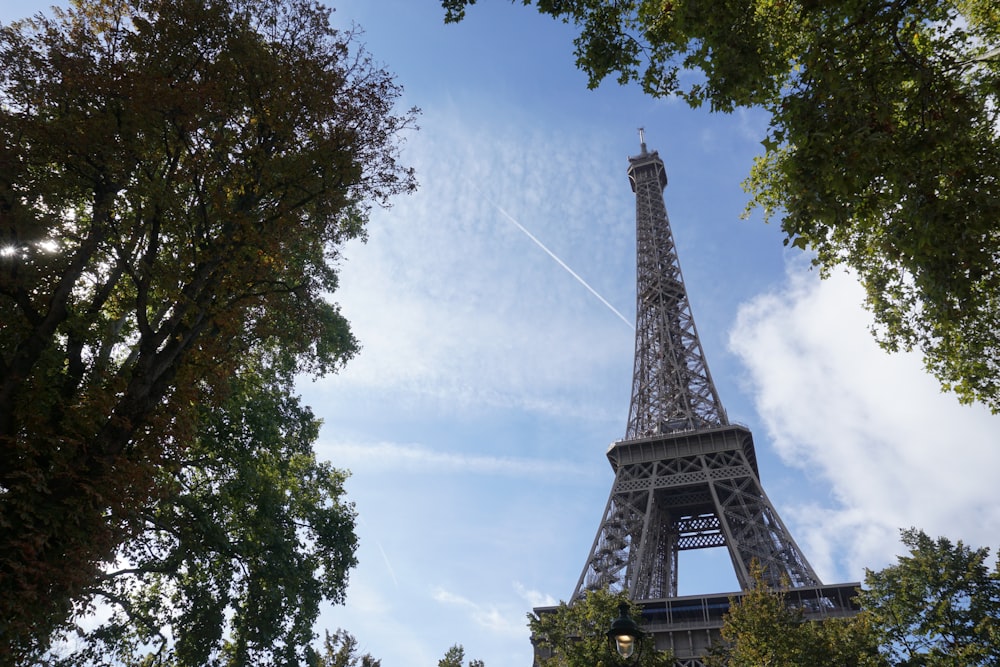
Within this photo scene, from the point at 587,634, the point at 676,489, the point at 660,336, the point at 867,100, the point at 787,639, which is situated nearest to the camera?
the point at 867,100

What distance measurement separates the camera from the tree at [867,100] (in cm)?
759

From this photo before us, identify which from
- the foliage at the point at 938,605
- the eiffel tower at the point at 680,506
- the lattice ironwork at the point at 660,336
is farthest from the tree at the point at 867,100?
the lattice ironwork at the point at 660,336

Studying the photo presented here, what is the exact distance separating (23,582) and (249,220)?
467cm

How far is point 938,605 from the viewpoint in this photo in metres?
22.9

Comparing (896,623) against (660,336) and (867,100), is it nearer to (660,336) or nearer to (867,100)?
(867,100)

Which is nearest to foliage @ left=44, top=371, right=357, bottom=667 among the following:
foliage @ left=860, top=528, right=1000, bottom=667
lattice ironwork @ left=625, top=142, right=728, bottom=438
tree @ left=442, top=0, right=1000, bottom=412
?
tree @ left=442, top=0, right=1000, bottom=412

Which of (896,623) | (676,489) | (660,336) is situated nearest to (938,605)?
(896,623)

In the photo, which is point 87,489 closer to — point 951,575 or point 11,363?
point 11,363

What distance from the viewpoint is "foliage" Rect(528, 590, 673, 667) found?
782 inches

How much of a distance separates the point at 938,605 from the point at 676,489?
2193 cm

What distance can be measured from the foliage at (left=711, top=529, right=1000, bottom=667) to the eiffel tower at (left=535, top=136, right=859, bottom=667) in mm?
5617

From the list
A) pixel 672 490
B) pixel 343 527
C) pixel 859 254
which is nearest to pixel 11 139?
pixel 343 527

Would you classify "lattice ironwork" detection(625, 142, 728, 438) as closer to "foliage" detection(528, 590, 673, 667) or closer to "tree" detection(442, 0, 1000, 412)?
"foliage" detection(528, 590, 673, 667)

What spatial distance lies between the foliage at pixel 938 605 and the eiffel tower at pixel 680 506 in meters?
5.30
